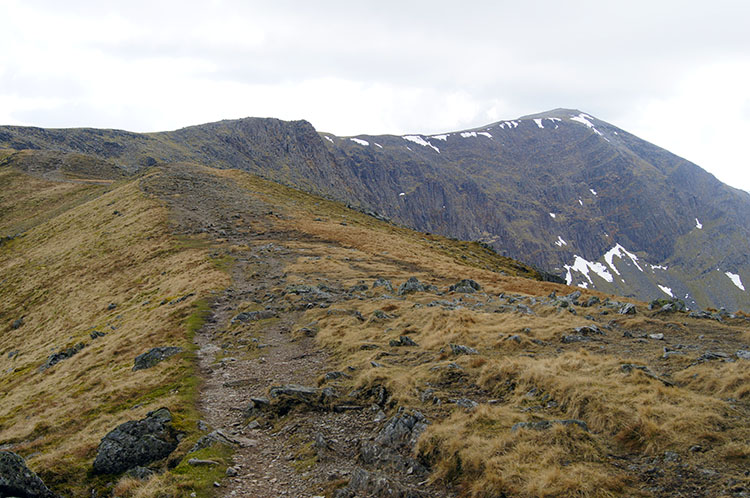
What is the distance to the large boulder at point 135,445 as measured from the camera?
11.3 m

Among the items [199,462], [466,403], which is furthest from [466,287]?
[199,462]

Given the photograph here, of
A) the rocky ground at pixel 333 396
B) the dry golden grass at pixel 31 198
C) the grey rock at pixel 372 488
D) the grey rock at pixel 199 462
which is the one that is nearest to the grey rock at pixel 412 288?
the rocky ground at pixel 333 396

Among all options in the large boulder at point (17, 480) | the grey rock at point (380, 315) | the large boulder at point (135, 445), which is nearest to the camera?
the large boulder at point (17, 480)

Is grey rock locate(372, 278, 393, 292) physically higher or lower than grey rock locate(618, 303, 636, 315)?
lower

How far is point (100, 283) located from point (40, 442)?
30122 mm

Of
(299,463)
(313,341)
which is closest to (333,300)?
(313,341)

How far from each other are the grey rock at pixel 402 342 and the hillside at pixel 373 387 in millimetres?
72

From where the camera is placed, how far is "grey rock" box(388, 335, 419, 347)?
60.0ft

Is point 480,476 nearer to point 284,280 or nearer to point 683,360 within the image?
point 683,360

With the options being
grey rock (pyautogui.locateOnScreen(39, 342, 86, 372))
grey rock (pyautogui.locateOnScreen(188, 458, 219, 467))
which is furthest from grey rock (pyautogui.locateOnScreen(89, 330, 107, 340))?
grey rock (pyautogui.locateOnScreen(188, 458, 219, 467))

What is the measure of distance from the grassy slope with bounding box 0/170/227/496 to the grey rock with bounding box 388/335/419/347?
8.64 metres

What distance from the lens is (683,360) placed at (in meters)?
12.9

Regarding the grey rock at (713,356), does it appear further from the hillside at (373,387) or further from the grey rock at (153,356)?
the grey rock at (153,356)

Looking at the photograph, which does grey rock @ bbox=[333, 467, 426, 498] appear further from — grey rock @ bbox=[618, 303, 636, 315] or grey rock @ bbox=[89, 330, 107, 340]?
grey rock @ bbox=[89, 330, 107, 340]
